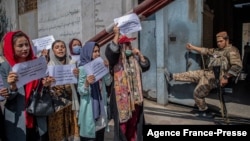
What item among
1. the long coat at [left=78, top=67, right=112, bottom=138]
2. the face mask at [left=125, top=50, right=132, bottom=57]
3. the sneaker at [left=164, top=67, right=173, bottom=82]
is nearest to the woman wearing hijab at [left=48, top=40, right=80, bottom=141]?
the long coat at [left=78, top=67, right=112, bottom=138]

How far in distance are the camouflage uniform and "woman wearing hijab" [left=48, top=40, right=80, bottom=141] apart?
247 cm

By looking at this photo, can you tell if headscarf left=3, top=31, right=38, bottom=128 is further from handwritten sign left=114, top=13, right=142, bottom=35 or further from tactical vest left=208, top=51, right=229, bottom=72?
tactical vest left=208, top=51, right=229, bottom=72

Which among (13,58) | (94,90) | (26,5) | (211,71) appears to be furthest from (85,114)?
(26,5)

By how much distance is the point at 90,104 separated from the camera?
2832mm

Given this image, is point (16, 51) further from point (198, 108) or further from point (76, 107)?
point (198, 108)

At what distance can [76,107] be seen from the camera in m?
2.95

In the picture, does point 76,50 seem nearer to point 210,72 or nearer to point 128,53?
point 128,53

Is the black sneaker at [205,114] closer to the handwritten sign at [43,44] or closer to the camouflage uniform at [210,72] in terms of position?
the camouflage uniform at [210,72]

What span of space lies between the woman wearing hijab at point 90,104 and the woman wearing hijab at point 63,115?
179 millimetres

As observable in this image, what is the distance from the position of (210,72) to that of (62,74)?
2.83m

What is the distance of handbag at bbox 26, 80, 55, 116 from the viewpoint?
7.67ft

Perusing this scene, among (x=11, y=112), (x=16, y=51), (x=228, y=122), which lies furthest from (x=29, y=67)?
(x=228, y=122)

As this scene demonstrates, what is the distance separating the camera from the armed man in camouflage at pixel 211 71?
416cm

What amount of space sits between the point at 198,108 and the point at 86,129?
2.90m
